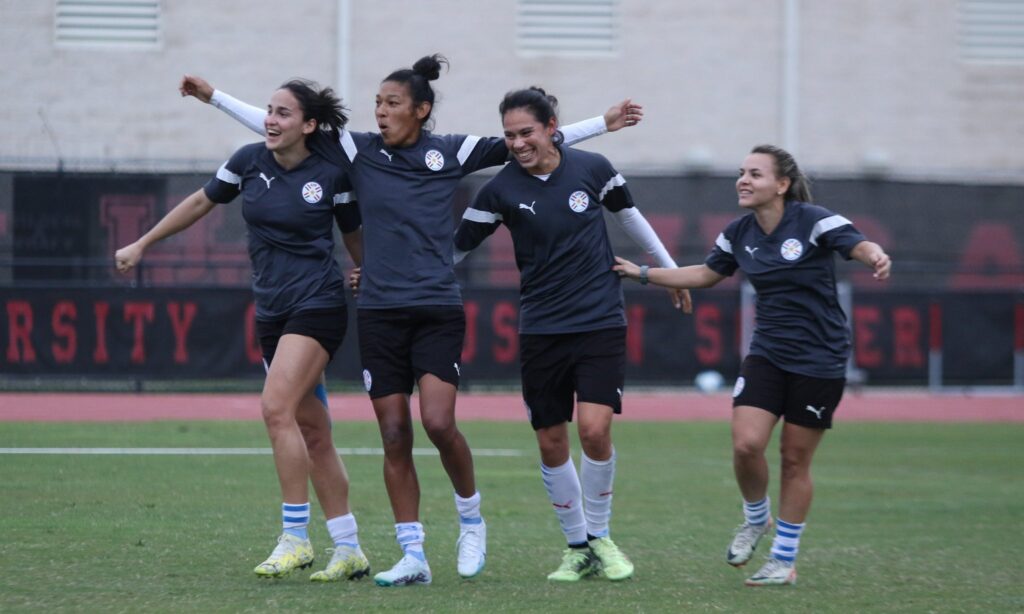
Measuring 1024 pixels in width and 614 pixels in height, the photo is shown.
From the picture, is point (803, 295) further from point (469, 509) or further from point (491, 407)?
point (491, 407)

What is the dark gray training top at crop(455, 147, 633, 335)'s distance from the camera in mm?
6609

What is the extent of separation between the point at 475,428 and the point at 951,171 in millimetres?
12555

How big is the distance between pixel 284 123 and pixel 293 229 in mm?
447

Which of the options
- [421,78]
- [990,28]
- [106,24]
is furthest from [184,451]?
[990,28]

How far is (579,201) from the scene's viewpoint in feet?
21.7

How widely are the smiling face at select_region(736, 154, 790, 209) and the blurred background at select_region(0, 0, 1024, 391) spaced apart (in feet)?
42.5

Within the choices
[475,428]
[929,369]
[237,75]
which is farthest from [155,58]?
[929,369]

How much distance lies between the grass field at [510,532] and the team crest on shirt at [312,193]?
1.58 metres

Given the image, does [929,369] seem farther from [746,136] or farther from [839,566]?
[839,566]

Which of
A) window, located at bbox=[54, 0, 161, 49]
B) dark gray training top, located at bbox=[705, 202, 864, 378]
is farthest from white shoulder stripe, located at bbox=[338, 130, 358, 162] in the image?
window, located at bbox=[54, 0, 161, 49]

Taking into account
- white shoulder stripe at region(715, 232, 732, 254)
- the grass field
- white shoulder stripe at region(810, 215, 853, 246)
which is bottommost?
the grass field

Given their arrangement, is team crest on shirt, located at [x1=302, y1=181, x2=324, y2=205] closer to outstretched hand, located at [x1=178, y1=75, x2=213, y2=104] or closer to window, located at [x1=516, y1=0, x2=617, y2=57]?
outstretched hand, located at [x1=178, y1=75, x2=213, y2=104]

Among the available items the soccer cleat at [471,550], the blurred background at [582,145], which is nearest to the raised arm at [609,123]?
the soccer cleat at [471,550]

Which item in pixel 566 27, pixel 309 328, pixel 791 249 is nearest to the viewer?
pixel 309 328
